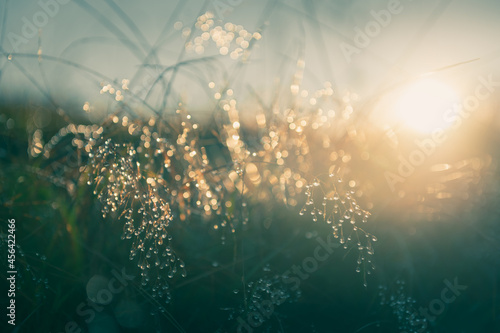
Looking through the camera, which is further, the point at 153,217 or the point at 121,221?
the point at 121,221

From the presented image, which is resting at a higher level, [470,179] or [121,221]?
[121,221]

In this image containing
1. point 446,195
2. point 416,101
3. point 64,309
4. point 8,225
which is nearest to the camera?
point 64,309

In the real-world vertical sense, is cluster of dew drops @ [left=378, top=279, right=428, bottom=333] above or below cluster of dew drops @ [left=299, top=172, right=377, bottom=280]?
below

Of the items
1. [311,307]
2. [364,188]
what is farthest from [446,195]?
[311,307]

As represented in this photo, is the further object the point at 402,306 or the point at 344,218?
the point at 344,218

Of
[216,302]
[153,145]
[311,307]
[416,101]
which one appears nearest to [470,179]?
[416,101]

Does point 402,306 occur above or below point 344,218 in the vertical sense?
below

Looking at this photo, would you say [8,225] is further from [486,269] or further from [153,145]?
[486,269]

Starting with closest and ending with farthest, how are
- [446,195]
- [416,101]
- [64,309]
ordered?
[64,309] → [446,195] → [416,101]

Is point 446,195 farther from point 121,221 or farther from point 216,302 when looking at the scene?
point 121,221

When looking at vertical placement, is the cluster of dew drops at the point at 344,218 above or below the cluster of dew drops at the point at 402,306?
above

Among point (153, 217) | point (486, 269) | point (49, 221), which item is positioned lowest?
point (486, 269)
